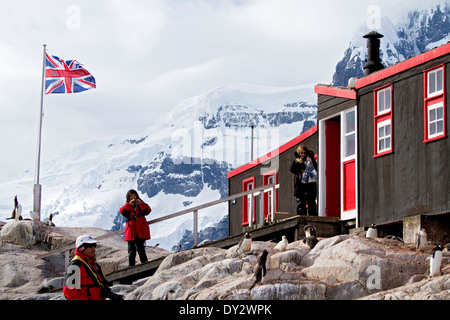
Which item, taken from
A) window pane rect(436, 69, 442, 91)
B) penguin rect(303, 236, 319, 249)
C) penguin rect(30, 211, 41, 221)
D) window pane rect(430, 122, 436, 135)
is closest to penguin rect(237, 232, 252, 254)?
penguin rect(303, 236, 319, 249)

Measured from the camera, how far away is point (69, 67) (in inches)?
1394

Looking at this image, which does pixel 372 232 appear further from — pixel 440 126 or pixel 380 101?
pixel 380 101

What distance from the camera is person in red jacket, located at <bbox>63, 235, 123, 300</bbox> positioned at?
42.6 feet

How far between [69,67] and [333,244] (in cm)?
1878

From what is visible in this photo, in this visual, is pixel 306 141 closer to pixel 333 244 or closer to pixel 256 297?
pixel 333 244

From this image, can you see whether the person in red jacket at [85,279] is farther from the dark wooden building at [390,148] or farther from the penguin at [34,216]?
the penguin at [34,216]

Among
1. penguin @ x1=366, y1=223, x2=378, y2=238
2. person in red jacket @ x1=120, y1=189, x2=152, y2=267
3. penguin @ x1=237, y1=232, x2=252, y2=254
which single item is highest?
person in red jacket @ x1=120, y1=189, x2=152, y2=267

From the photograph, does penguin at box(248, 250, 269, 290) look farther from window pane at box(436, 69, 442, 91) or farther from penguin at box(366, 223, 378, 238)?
window pane at box(436, 69, 442, 91)

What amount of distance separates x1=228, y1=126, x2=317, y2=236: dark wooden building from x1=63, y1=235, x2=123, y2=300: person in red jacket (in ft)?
35.9

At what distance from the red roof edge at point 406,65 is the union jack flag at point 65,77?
1495 cm

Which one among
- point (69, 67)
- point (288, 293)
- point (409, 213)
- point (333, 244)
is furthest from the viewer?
point (69, 67)

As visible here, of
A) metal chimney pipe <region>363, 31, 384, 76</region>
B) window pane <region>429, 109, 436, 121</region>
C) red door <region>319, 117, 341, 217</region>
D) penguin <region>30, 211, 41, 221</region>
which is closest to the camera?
window pane <region>429, 109, 436, 121</region>

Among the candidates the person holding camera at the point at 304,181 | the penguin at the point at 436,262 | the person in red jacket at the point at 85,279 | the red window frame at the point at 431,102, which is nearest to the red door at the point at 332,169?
the person holding camera at the point at 304,181
